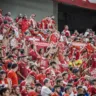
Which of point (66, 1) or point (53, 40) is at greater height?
point (66, 1)

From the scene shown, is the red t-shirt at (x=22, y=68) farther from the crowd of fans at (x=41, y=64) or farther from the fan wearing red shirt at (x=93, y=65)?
the fan wearing red shirt at (x=93, y=65)

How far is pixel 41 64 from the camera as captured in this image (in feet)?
34.2

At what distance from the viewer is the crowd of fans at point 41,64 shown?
793 cm

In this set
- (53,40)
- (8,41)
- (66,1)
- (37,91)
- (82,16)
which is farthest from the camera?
(82,16)

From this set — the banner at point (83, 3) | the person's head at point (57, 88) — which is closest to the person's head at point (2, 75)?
the person's head at point (57, 88)

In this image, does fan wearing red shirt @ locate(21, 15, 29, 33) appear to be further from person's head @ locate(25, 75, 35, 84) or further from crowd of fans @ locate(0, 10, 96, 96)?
person's head @ locate(25, 75, 35, 84)

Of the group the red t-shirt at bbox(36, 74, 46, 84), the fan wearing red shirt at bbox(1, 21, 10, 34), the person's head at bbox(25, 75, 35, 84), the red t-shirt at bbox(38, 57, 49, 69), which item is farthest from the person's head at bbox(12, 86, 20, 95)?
the fan wearing red shirt at bbox(1, 21, 10, 34)

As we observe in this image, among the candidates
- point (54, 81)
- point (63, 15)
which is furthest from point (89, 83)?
point (63, 15)

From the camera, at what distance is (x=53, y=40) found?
45.2 ft

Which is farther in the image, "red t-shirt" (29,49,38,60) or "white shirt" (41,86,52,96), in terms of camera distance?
"red t-shirt" (29,49,38,60)

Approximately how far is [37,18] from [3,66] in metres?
11.7

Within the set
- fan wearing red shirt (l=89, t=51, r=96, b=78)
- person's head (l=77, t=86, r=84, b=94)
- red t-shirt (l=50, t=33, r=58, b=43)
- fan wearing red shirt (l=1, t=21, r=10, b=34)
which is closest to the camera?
person's head (l=77, t=86, r=84, b=94)

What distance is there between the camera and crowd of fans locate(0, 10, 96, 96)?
26.0 feet

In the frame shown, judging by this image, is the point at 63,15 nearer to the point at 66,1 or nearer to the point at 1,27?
the point at 66,1
